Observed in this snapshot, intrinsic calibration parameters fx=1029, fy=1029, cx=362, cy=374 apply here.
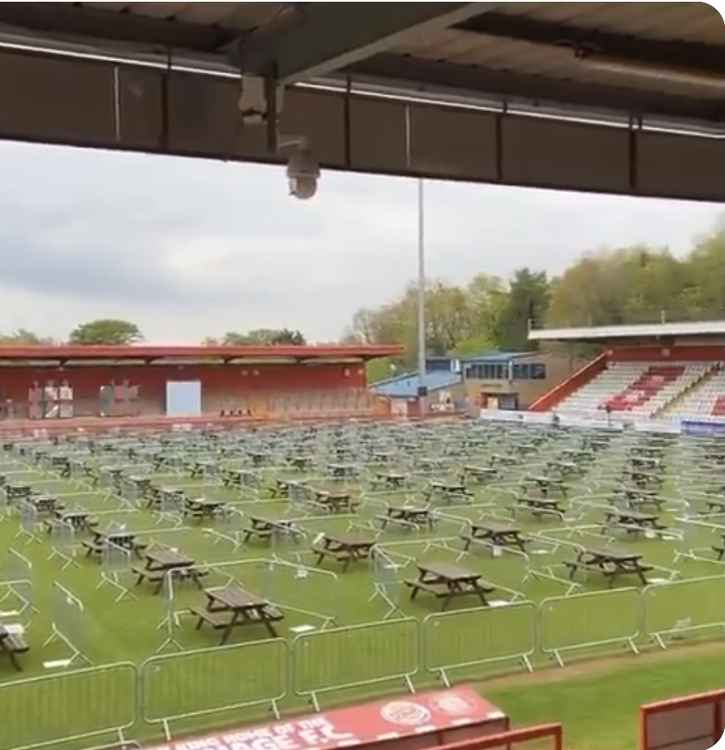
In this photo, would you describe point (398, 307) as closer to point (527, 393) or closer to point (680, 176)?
point (527, 393)

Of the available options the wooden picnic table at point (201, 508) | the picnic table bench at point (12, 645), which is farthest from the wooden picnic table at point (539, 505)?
the picnic table bench at point (12, 645)

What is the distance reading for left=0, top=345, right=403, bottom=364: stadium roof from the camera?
156 feet

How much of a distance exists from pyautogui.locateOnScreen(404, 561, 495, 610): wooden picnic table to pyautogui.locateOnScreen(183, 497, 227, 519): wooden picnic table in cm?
662

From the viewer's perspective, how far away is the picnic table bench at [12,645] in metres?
9.88

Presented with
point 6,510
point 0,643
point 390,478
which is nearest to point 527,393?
point 390,478

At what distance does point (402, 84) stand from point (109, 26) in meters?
1.81

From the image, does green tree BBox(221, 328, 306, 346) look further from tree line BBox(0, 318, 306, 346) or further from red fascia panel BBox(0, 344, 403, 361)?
red fascia panel BBox(0, 344, 403, 361)

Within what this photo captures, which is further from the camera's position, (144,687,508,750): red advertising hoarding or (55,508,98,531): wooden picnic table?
(55,508,98,531): wooden picnic table

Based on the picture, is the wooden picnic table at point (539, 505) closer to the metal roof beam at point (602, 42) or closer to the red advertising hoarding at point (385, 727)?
the red advertising hoarding at point (385, 727)

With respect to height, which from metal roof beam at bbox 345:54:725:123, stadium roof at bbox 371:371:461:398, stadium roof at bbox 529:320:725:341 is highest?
metal roof beam at bbox 345:54:725:123

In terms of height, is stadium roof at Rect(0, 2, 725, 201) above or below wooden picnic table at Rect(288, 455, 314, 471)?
above

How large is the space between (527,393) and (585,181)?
52.7 metres

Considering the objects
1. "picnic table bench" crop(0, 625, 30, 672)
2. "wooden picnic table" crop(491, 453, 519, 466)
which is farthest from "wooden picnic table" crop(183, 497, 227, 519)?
"wooden picnic table" crop(491, 453, 519, 466)

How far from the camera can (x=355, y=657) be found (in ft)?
30.8
